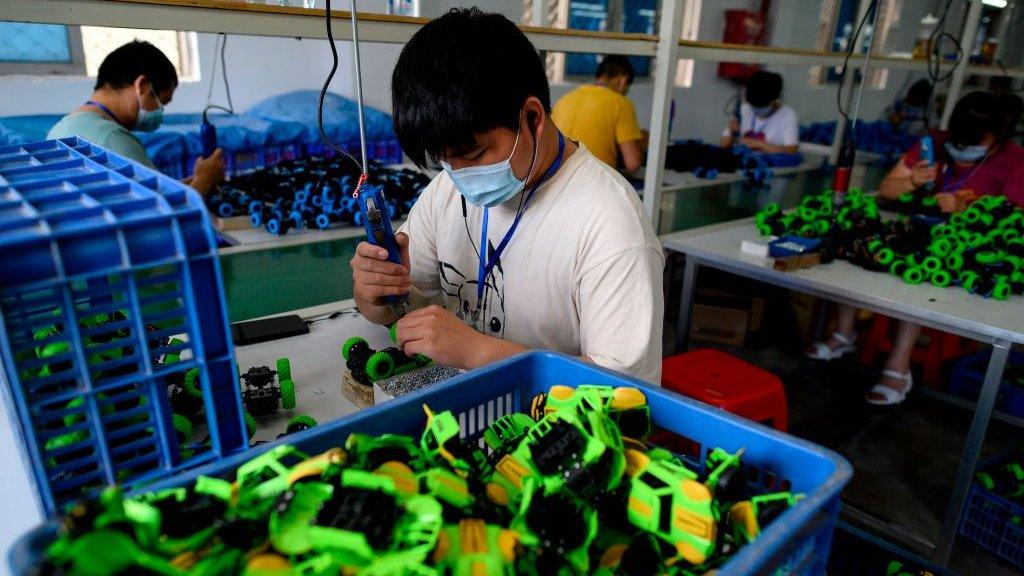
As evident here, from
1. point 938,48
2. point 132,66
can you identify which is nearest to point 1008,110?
point 938,48

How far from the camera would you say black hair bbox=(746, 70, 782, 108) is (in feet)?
18.6

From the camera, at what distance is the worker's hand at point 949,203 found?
3082mm

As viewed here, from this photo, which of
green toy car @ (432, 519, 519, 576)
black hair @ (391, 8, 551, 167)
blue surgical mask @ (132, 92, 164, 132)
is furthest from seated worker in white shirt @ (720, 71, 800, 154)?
green toy car @ (432, 519, 519, 576)

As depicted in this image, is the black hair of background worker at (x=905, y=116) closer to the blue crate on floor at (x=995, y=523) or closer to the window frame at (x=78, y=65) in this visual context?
the blue crate on floor at (x=995, y=523)

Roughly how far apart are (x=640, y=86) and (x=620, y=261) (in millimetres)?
7202

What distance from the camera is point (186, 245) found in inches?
24.8

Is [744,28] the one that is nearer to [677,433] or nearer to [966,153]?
[966,153]

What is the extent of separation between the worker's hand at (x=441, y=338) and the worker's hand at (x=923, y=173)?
118 inches

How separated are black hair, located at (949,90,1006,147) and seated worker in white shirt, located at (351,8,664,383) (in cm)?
265

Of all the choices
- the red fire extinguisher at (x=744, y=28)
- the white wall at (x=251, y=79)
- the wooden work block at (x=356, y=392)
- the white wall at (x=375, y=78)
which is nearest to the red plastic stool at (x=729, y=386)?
the wooden work block at (x=356, y=392)

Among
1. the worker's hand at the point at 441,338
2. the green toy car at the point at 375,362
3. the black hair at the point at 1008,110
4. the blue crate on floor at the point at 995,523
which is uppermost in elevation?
the black hair at the point at 1008,110

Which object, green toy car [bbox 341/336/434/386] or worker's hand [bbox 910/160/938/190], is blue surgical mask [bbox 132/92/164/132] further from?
worker's hand [bbox 910/160/938/190]

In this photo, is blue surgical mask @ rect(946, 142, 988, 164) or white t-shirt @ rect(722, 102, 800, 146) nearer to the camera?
blue surgical mask @ rect(946, 142, 988, 164)

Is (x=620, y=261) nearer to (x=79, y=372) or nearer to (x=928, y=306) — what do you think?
(x=79, y=372)
